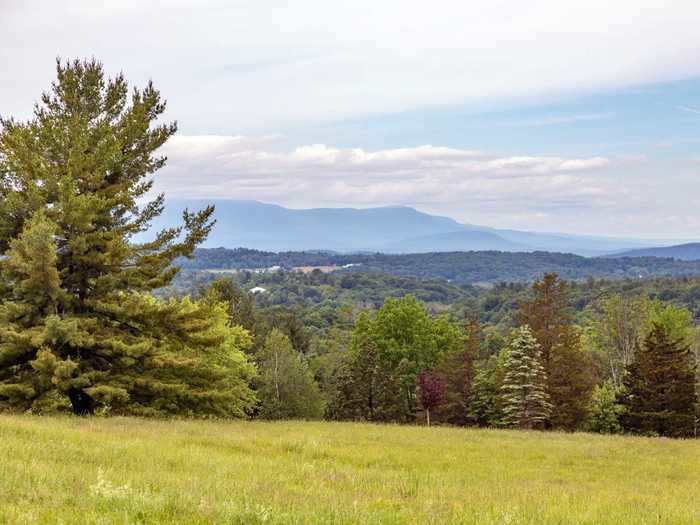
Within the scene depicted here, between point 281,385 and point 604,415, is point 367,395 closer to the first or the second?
point 281,385

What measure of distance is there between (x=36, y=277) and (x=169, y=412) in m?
8.24

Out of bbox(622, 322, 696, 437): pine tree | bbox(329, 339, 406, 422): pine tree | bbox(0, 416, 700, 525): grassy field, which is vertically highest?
bbox(0, 416, 700, 525): grassy field

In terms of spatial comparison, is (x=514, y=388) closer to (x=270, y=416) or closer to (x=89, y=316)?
(x=270, y=416)

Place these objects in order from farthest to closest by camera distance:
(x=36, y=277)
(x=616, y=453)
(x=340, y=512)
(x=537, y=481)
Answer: (x=36, y=277)
(x=616, y=453)
(x=537, y=481)
(x=340, y=512)

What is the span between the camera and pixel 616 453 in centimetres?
1983

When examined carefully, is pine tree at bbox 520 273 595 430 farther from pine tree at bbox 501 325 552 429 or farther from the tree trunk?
the tree trunk

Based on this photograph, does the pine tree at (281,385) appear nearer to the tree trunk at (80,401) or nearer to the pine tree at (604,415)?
the pine tree at (604,415)

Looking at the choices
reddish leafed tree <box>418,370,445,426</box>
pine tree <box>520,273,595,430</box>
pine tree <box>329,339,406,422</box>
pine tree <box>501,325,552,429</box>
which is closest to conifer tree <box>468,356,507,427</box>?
reddish leafed tree <box>418,370,445,426</box>

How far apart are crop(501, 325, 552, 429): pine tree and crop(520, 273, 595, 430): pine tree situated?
1941 millimetres

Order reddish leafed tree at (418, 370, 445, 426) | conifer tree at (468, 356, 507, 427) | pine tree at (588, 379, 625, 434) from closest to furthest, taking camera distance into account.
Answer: pine tree at (588, 379, 625, 434) → conifer tree at (468, 356, 507, 427) → reddish leafed tree at (418, 370, 445, 426)

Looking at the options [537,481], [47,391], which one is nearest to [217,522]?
[537,481]

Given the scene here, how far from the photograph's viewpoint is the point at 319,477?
11.2 meters

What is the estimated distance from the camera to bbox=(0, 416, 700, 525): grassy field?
6.91 m

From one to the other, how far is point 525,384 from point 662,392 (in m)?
8.62
